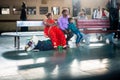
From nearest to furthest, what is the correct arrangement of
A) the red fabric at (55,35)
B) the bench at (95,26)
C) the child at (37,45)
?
the child at (37,45)
the red fabric at (55,35)
the bench at (95,26)

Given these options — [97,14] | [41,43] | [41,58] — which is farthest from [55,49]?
[97,14]

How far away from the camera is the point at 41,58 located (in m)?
9.09

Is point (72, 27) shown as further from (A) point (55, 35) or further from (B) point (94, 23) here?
(B) point (94, 23)

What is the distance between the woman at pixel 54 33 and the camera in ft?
37.4

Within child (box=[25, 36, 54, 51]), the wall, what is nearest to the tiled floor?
child (box=[25, 36, 54, 51])

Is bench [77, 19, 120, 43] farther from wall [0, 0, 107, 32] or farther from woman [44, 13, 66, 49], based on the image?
wall [0, 0, 107, 32]

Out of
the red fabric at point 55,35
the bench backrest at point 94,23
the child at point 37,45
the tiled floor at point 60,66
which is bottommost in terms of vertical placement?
the tiled floor at point 60,66

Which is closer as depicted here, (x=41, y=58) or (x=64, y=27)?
(x=41, y=58)

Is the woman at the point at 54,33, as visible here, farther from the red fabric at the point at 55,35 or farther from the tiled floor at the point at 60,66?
the tiled floor at the point at 60,66

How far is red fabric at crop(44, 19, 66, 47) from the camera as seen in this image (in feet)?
37.4

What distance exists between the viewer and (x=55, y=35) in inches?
452

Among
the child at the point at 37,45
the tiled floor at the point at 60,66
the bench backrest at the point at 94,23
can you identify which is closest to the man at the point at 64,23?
the child at the point at 37,45

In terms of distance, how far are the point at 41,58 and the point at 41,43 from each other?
7.01 ft

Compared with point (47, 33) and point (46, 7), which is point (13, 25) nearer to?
point (46, 7)
